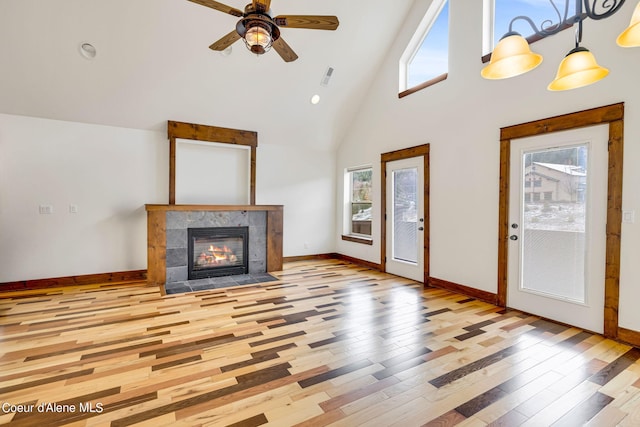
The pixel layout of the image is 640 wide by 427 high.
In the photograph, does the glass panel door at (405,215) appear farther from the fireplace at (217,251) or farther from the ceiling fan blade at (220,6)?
the ceiling fan blade at (220,6)

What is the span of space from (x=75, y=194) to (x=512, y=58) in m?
5.84

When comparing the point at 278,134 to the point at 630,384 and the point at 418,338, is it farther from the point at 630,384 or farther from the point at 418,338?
the point at 630,384

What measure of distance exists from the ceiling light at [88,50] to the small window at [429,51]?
4.59 m

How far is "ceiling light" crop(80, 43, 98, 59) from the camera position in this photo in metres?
4.04

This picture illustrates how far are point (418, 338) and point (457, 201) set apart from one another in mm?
2280

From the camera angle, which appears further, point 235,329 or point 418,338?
point 235,329

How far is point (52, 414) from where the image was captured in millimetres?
1900

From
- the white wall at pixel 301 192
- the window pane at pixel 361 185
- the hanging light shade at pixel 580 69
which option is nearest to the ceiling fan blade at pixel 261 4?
the hanging light shade at pixel 580 69

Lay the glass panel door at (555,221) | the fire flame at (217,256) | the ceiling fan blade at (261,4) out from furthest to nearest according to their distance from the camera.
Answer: the fire flame at (217,256)
the glass panel door at (555,221)
the ceiling fan blade at (261,4)

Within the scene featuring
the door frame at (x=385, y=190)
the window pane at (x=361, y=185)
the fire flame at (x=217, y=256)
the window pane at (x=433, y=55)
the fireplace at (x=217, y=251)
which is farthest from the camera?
the window pane at (x=361, y=185)

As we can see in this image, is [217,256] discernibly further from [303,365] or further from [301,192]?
[303,365]

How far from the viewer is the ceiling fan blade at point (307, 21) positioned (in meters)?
2.80

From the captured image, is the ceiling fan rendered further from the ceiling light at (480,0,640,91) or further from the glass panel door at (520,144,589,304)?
the glass panel door at (520,144,589,304)

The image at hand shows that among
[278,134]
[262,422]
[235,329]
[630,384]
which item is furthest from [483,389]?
[278,134]
